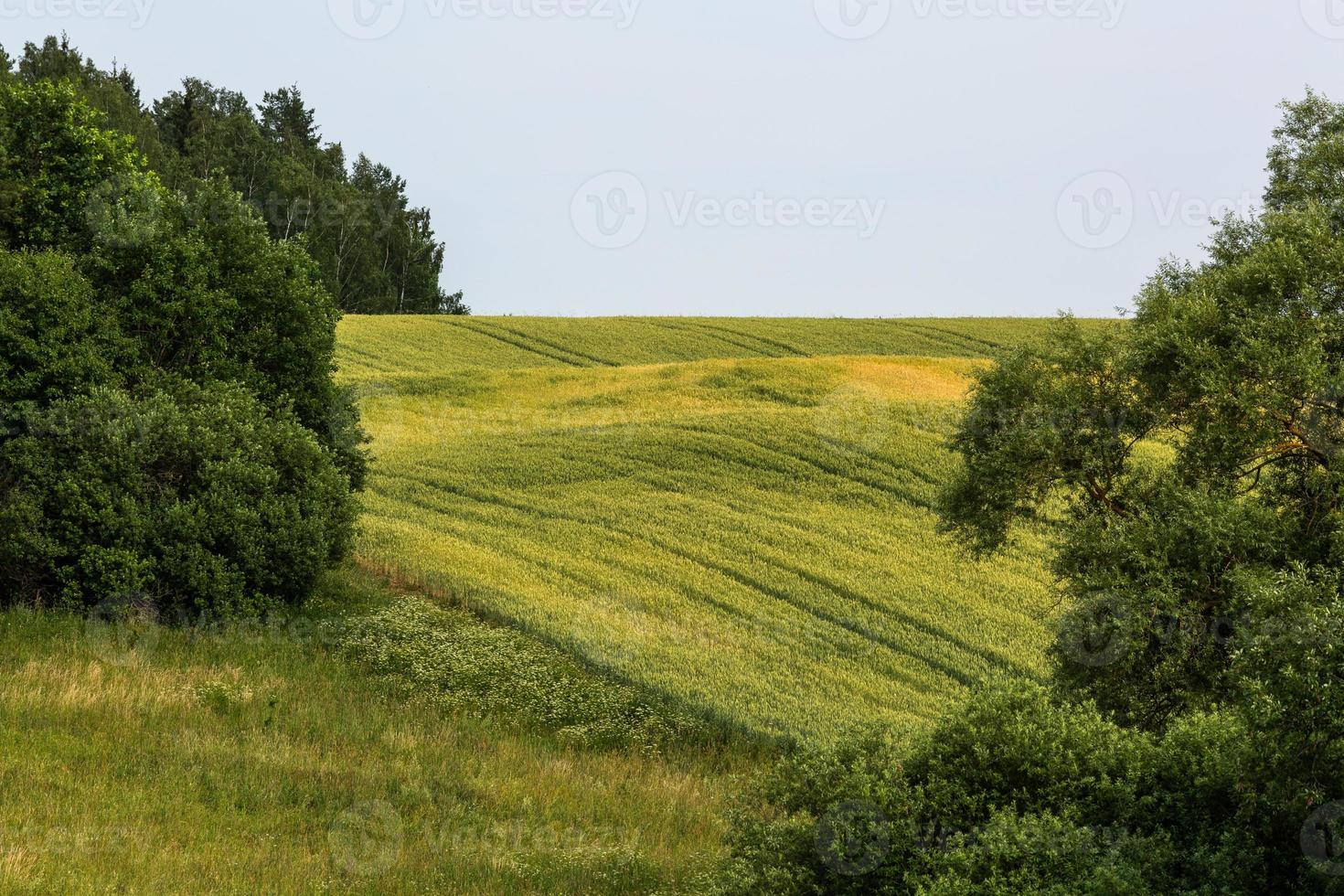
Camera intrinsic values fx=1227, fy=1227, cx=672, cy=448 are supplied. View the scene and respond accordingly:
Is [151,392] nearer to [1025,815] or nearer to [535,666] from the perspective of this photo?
[535,666]

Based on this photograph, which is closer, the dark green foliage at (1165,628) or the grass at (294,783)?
the dark green foliage at (1165,628)

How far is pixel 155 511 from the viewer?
30.0m

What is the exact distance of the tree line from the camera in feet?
319

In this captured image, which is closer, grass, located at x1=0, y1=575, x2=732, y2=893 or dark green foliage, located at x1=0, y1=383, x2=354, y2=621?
grass, located at x1=0, y1=575, x2=732, y2=893

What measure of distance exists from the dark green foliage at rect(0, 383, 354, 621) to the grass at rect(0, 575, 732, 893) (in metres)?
1.43

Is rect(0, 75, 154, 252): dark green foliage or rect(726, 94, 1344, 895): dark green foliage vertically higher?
rect(0, 75, 154, 252): dark green foliage

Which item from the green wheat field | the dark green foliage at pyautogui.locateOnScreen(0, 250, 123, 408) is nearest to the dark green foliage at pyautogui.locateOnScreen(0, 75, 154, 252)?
the dark green foliage at pyautogui.locateOnScreen(0, 250, 123, 408)

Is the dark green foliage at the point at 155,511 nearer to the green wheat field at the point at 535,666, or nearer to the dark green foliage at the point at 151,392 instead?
the dark green foliage at the point at 151,392

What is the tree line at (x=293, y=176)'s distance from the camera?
9725 centimetres

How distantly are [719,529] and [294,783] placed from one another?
71.0 ft

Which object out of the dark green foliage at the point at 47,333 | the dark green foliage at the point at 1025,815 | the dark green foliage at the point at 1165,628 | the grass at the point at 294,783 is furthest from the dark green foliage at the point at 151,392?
the dark green foliage at the point at 1025,815

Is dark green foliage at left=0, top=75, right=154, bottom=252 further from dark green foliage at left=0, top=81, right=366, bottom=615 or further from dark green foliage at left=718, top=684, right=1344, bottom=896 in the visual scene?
dark green foliage at left=718, top=684, right=1344, bottom=896

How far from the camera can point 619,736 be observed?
2550cm

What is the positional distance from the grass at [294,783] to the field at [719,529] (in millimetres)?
3956
